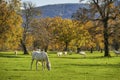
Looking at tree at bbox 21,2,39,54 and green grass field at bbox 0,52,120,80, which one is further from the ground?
tree at bbox 21,2,39,54

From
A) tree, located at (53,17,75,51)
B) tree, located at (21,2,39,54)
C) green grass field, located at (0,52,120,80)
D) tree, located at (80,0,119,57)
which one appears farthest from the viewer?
tree, located at (53,17,75,51)

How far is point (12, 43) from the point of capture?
267ft

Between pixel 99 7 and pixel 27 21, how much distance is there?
37.7 meters

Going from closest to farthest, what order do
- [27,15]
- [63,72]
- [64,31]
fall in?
1. [63,72]
2. [27,15]
3. [64,31]

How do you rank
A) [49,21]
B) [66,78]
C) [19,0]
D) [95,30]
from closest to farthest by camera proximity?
[66,78], [95,30], [19,0], [49,21]

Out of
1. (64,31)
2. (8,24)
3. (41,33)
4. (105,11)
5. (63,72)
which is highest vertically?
(105,11)

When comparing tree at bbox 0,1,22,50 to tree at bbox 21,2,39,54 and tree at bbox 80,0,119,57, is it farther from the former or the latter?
tree at bbox 21,2,39,54

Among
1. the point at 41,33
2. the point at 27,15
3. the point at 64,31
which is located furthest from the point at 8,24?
the point at 64,31

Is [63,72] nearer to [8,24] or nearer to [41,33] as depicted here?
[8,24]

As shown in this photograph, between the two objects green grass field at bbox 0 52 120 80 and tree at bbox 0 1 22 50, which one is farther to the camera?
tree at bbox 0 1 22 50

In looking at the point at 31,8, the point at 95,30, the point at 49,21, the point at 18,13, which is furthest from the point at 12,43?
the point at 49,21

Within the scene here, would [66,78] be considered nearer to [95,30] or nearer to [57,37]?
[95,30]

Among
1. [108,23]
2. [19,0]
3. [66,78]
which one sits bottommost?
[66,78]

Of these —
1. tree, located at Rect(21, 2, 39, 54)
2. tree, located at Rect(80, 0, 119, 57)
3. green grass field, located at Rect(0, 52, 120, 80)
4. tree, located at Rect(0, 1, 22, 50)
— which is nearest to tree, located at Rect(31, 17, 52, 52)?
tree, located at Rect(21, 2, 39, 54)
